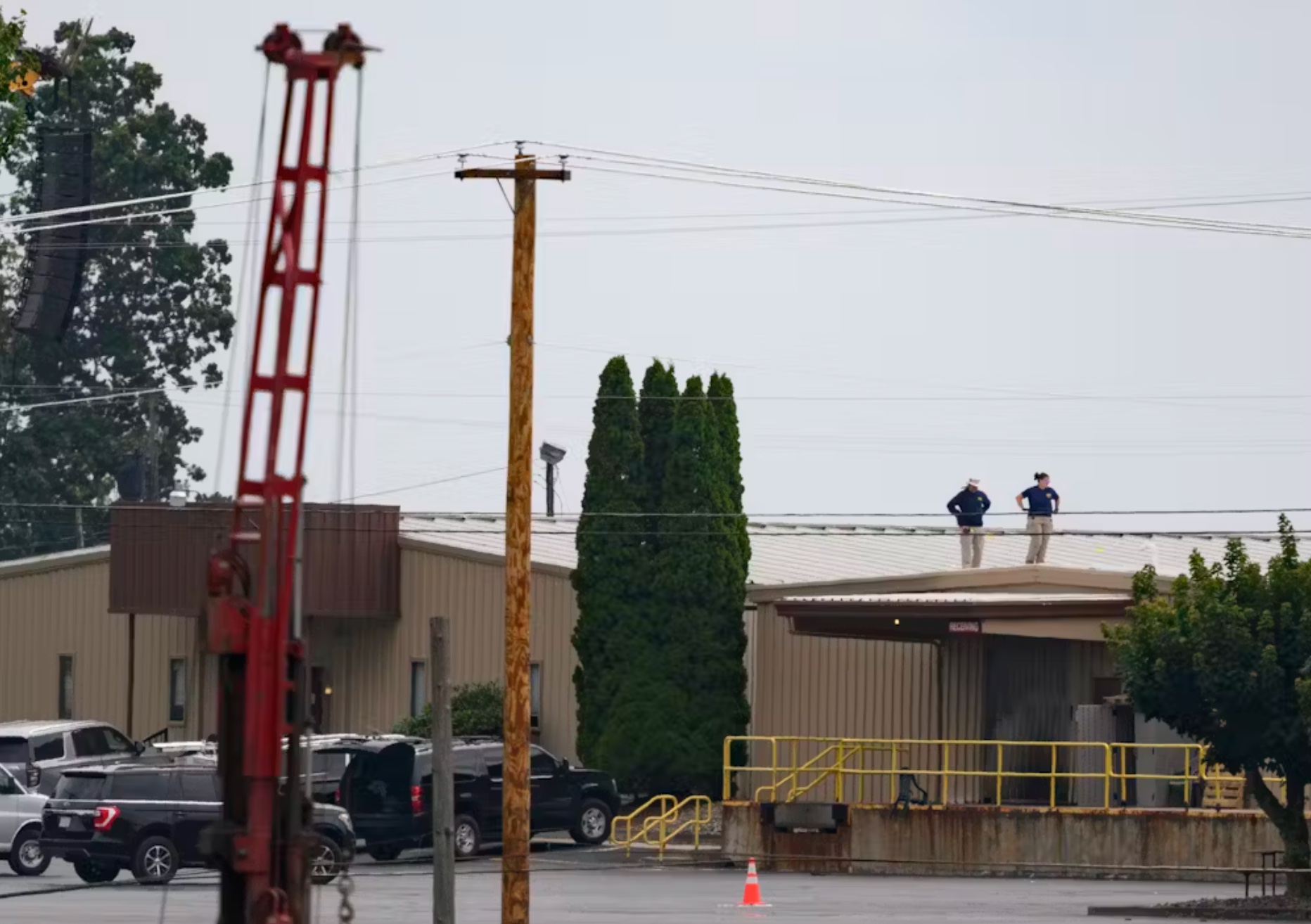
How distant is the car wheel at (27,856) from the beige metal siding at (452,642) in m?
12.6

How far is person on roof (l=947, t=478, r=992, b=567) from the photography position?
4681 cm

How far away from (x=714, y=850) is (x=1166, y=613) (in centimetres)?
1149

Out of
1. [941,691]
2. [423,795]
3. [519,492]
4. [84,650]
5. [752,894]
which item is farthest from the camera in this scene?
[84,650]

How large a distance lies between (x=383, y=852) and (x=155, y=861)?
19.0 feet

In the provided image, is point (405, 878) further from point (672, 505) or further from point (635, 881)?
point (672, 505)

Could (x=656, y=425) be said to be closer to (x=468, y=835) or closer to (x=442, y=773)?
(x=468, y=835)

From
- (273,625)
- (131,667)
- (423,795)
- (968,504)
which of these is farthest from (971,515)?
(273,625)

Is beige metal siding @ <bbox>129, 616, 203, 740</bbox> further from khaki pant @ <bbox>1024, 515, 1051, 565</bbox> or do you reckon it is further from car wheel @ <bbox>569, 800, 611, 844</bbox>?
khaki pant @ <bbox>1024, 515, 1051, 565</bbox>

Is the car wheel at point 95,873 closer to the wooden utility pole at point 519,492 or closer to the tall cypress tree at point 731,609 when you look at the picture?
the wooden utility pole at point 519,492

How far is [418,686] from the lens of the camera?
54000 mm

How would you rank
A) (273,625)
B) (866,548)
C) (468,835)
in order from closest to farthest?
1. (273,625)
2. (468,835)
3. (866,548)

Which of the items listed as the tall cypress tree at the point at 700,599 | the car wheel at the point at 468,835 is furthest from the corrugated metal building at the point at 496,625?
the car wheel at the point at 468,835

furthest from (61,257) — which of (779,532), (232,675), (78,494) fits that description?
(232,675)

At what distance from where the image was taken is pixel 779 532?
6081cm
